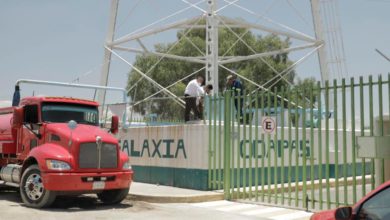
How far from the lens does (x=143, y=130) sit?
51.2 feet

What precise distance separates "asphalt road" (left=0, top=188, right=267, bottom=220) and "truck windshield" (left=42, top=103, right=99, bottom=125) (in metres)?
1.88

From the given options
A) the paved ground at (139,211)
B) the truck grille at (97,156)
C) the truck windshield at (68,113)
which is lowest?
the paved ground at (139,211)

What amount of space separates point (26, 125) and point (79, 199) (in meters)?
2.22

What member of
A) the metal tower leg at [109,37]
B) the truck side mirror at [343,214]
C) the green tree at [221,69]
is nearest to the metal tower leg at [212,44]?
the metal tower leg at [109,37]

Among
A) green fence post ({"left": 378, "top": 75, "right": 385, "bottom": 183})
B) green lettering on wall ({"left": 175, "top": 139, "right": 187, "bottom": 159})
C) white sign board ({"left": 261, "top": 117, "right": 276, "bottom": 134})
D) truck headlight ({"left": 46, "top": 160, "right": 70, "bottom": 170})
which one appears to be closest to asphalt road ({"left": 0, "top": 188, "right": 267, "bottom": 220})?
truck headlight ({"left": 46, "top": 160, "right": 70, "bottom": 170})

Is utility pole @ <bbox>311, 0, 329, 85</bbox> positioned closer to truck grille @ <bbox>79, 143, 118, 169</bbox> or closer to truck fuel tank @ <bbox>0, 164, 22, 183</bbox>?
truck grille @ <bbox>79, 143, 118, 169</bbox>

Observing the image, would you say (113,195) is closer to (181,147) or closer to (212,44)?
(181,147)

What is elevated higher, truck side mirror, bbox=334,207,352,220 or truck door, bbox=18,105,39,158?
truck door, bbox=18,105,39,158

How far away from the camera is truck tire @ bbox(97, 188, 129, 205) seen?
37.6 feet

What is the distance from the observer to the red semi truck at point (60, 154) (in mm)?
10367

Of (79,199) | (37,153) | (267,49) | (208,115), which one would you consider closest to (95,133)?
(37,153)

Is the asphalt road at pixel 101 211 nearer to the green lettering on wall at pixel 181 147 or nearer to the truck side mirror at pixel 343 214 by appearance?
the green lettering on wall at pixel 181 147

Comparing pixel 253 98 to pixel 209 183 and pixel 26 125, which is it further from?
pixel 26 125

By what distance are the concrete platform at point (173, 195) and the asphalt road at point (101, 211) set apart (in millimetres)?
338
